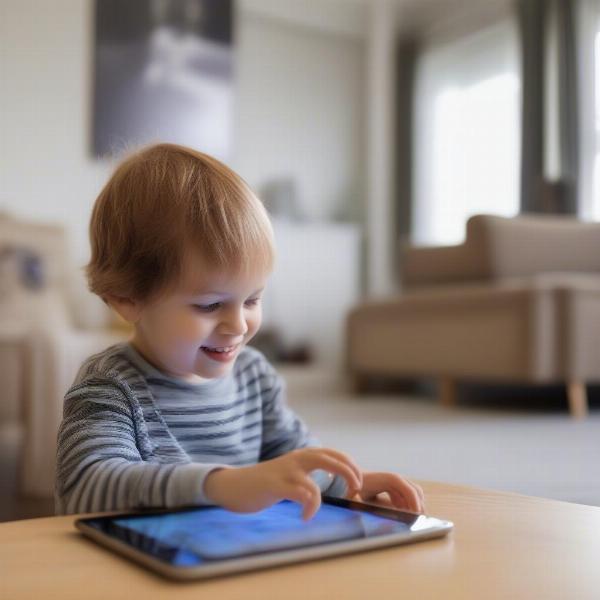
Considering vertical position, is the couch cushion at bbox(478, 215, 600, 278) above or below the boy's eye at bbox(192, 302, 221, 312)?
above

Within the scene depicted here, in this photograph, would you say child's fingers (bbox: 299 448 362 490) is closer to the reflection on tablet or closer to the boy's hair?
the reflection on tablet

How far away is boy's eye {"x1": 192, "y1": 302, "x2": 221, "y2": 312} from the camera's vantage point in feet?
2.43

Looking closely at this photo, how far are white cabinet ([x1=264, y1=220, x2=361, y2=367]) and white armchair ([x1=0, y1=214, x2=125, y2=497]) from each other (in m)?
1.07

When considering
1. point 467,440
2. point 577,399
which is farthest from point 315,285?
point 467,440

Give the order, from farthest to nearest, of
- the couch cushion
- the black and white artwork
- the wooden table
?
the black and white artwork < the couch cushion < the wooden table

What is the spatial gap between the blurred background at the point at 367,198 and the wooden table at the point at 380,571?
2.67 ft

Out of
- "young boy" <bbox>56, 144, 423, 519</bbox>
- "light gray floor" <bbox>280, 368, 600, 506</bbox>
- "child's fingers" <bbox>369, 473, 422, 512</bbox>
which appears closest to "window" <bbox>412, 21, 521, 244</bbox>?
"light gray floor" <bbox>280, 368, 600, 506</bbox>

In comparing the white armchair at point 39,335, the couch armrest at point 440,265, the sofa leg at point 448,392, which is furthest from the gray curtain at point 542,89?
the white armchair at point 39,335

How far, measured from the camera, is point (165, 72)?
4270mm

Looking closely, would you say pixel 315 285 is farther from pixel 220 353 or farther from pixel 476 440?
pixel 220 353

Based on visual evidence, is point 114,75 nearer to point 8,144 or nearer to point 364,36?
Answer: point 8,144

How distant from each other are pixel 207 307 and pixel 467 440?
132 cm

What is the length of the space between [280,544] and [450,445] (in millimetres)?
1452

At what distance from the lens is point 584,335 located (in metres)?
2.42
